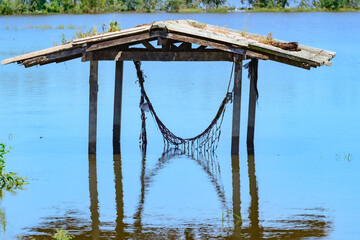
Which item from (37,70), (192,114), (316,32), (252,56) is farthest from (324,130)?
(316,32)

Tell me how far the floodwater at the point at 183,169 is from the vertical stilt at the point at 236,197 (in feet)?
0.09

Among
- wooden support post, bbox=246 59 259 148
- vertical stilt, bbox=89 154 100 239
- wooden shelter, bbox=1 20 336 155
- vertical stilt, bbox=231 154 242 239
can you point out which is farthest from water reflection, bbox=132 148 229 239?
wooden support post, bbox=246 59 259 148

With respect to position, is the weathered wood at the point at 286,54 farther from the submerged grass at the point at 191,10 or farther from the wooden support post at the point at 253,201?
the submerged grass at the point at 191,10

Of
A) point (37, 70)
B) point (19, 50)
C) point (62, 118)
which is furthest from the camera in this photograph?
point (19, 50)

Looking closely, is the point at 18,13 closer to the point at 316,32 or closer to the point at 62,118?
the point at 316,32

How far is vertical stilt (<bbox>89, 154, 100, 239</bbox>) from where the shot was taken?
10.8m

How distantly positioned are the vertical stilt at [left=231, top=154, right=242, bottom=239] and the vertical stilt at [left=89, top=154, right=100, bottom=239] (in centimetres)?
178

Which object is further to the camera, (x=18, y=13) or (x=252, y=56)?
(x=18, y=13)

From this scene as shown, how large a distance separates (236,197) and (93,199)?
85.0 inches

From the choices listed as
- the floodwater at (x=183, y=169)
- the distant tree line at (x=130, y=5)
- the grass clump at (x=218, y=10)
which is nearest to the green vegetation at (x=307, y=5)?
the distant tree line at (x=130, y=5)

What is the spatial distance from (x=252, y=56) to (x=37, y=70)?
2008 centimetres

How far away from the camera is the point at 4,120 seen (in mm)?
20281

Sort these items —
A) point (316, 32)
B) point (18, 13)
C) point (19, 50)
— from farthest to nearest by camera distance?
1. point (18, 13)
2. point (316, 32)
3. point (19, 50)

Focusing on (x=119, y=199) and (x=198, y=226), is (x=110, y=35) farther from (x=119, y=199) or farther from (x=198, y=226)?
(x=198, y=226)
